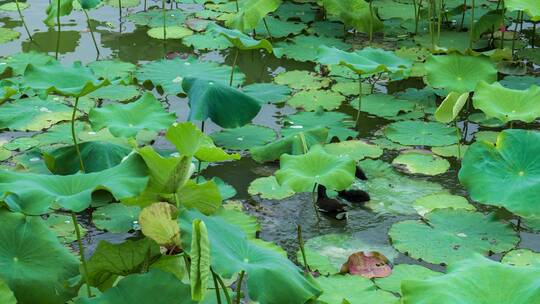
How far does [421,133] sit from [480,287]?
160 cm

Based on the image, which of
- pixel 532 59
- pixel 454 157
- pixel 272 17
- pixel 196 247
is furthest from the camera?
pixel 272 17

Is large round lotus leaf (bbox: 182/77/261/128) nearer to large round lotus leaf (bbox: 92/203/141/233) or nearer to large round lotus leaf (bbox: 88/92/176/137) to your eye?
large round lotus leaf (bbox: 88/92/176/137)

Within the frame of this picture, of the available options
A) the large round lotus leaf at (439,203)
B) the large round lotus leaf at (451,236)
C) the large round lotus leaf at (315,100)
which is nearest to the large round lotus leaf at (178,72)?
the large round lotus leaf at (315,100)

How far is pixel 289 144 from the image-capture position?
10.5 feet

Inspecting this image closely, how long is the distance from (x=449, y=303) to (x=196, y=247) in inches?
21.2

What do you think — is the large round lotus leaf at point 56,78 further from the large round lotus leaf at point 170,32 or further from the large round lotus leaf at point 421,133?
the large round lotus leaf at point 170,32

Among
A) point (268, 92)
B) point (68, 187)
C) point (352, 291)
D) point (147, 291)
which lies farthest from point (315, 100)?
point (147, 291)

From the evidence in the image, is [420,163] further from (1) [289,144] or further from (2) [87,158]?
(2) [87,158]

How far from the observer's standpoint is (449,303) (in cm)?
187

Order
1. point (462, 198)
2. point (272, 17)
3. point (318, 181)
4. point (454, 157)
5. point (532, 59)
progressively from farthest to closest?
point (272, 17) < point (532, 59) < point (454, 157) < point (462, 198) < point (318, 181)

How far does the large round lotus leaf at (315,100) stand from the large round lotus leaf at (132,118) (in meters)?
0.83

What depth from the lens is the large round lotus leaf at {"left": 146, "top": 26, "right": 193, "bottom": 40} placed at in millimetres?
4508

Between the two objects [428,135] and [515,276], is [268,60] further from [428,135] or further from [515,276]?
[515,276]

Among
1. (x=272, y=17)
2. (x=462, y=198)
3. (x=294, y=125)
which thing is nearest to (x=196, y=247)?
(x=462, y=198)
